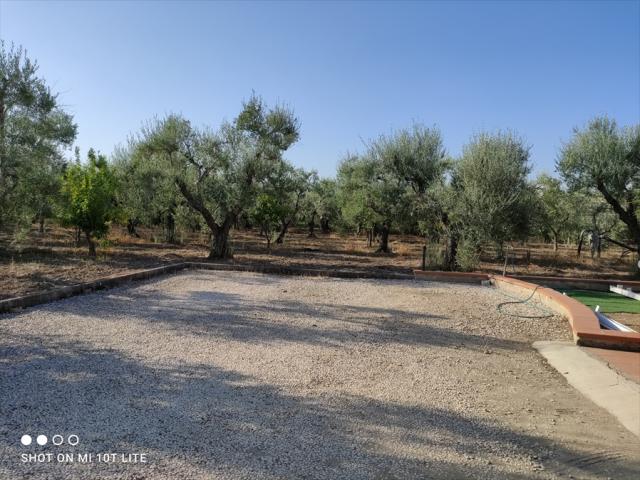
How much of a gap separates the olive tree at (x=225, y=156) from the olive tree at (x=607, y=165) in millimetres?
10143

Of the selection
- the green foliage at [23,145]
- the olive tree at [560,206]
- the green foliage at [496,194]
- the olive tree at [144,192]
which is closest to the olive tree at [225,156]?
the olive tree at [144,192]

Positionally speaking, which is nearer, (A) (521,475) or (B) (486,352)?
(A) (521,475)

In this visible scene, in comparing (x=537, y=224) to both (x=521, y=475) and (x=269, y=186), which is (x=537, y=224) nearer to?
(x=269, y=186)

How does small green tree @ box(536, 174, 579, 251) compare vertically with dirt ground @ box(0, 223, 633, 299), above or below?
above

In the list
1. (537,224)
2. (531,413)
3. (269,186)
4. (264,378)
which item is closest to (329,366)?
(264,378)

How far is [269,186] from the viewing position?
597 inches

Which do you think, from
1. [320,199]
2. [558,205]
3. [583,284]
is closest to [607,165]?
[583,284]

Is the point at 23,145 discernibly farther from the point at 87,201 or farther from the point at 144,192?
the point at 144,192

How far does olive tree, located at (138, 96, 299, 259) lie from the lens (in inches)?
563

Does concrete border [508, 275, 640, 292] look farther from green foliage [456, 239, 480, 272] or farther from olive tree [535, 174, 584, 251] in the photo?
olive tree [535, 174, 584, 251]

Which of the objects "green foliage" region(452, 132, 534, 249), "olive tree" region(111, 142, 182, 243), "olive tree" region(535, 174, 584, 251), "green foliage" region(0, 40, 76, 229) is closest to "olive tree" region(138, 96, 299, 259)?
"olive tree" region(111, 142, 182, 243)

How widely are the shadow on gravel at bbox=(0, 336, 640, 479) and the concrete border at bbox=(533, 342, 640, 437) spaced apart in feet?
3.39

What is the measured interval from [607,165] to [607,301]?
274 inches

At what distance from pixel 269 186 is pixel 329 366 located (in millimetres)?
11135
